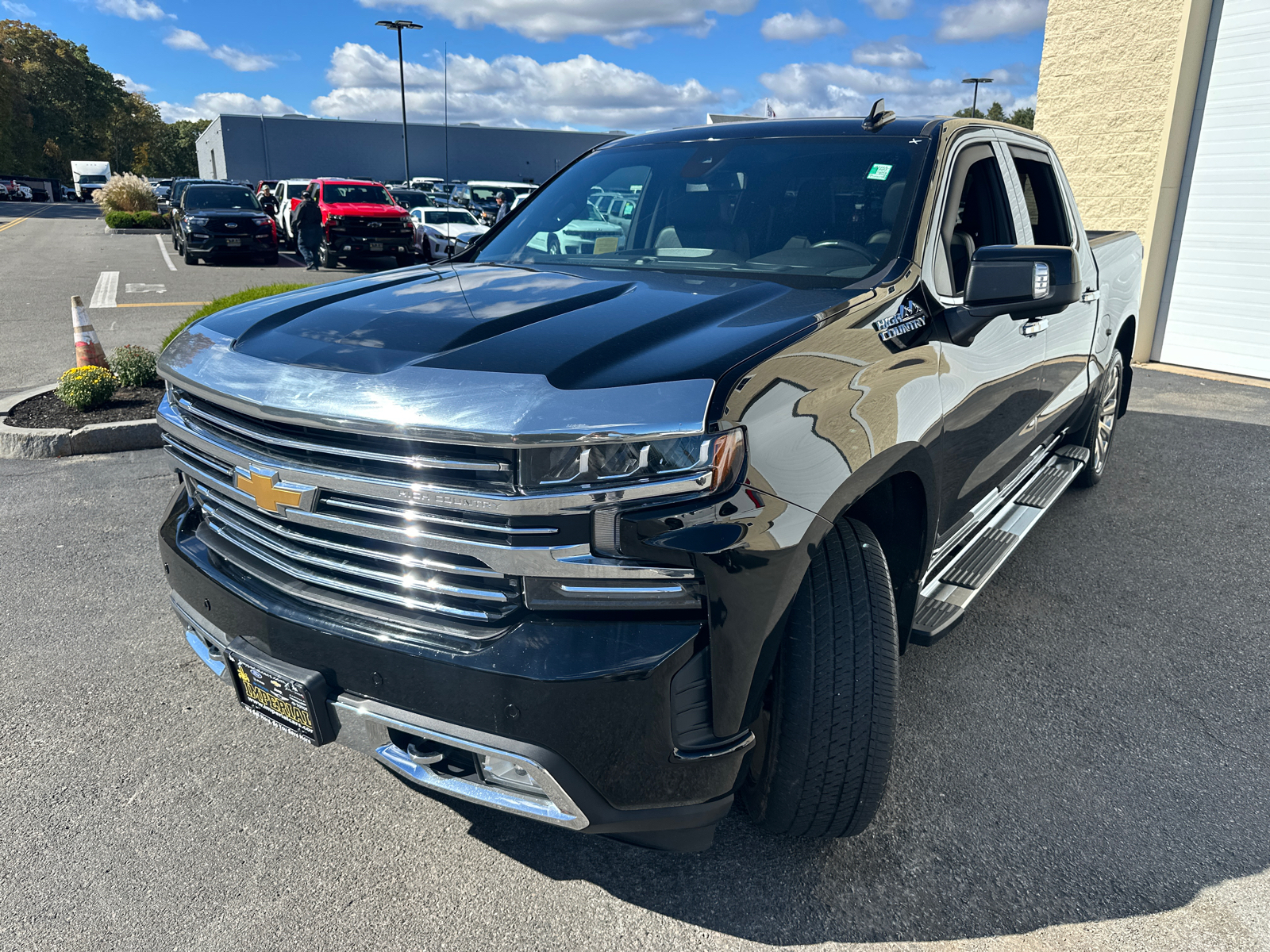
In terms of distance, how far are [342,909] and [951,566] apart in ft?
7.46

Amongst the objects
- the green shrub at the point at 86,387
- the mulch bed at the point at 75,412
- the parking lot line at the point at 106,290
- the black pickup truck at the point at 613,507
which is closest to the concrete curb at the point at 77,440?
the mulch bed at the point at 75,412

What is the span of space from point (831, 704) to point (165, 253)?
83.1 ft

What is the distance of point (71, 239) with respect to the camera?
2748 cm

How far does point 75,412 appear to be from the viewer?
6633 millimetres

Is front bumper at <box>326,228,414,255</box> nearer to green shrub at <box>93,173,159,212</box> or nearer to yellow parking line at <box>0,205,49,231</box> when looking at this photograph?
green shrub at <box>93,173,159,212</box>

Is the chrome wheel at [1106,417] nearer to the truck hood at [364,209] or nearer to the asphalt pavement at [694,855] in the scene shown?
the asphalt pavement at [694,855]

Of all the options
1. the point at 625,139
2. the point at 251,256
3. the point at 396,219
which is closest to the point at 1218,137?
the point at 625,139

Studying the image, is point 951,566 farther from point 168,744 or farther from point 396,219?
point 396,219

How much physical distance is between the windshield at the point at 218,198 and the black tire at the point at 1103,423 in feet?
67.3

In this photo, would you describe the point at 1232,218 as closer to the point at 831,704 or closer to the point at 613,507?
the point at 831,704

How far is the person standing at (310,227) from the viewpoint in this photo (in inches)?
758

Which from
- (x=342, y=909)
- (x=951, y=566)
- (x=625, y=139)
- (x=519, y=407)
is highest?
(x=625, y=139)

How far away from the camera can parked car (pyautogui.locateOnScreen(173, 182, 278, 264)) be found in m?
19.6

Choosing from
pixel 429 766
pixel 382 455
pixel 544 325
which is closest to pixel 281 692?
pixel 429 766
